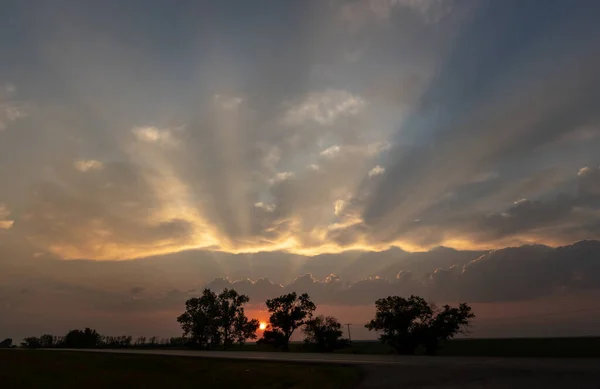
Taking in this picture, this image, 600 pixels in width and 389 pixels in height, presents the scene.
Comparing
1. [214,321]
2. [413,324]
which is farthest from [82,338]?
[413,324]

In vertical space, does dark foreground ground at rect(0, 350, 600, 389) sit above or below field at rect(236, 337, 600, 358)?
above

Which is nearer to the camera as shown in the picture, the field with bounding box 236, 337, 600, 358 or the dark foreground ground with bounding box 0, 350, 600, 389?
the dark foreground ground with bounding box 0, 350, 600, 389

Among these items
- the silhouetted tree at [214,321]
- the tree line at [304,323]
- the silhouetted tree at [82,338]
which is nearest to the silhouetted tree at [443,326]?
the tree line at [304,323]

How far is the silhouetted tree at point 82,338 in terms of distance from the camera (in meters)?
156

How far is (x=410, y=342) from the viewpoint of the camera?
248 feet

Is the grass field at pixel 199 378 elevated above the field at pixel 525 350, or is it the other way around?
the grass field at pixel 199 378

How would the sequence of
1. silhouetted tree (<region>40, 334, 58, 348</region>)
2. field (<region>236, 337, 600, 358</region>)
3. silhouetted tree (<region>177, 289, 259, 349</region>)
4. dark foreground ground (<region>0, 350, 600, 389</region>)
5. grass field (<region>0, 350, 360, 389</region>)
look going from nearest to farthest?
1. dark foreground ground (<region>0, 350, 600, 389</region>)
2. grass field (<region>0, 350, 360, 389</region>)
3. field (<region>236, 337, 600, 358</region>)
4. silhouetted tree (<region>177, 289, 259, 349</region>)
5. silhouetted tree (<region>40, 334, 58, 348</region>)

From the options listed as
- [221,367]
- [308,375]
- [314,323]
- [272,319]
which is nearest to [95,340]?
[272,319]

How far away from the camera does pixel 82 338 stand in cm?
15738

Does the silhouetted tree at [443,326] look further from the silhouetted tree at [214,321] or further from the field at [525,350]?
the silhouetted tree at [214,321]

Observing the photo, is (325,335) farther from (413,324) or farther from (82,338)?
(82,338)

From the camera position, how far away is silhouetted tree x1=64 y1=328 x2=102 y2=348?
15550 centimetres

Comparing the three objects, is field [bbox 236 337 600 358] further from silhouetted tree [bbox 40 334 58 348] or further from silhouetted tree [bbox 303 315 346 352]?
silhouetted tree [bbox 40 334 58 348]

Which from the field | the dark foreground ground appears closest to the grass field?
the dark foreground ground
